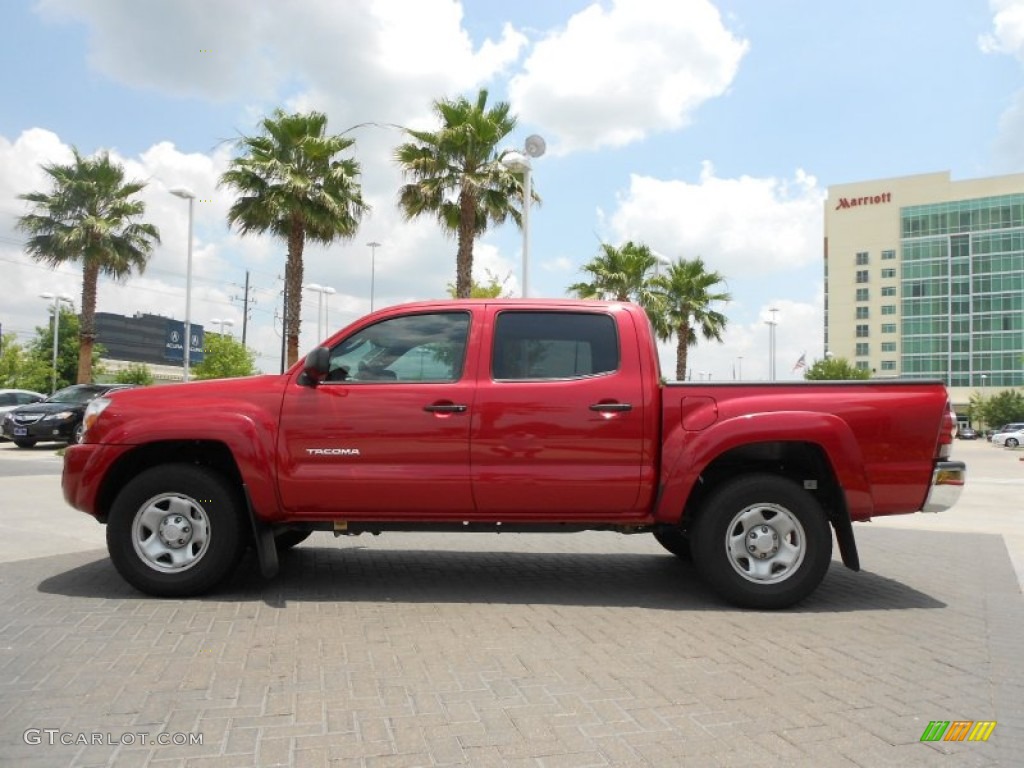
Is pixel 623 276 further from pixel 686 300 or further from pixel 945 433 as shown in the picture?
pixel 945 433

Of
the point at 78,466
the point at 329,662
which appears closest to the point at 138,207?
the point at 78,466

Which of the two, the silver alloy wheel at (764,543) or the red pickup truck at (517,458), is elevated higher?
the red pickup truck at (517,458)

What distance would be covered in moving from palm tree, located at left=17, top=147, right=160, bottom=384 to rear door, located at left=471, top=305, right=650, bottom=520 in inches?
1033

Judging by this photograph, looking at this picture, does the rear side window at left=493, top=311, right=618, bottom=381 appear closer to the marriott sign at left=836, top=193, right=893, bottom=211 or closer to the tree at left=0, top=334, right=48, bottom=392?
the tree at left=0, top=334, right=48, bottom=392

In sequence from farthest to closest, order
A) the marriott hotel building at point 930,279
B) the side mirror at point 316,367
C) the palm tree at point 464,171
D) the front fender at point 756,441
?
the marriott hotel building at point 930,279
the palm tree at point 464,171
the side mirror at point 316,367
the front fender at point 756,441

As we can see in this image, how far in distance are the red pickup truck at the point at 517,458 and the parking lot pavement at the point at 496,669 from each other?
440mm

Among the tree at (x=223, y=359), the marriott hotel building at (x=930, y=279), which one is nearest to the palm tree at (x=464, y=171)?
the tree at (x=223, y=359)

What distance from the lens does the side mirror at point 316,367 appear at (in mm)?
5164

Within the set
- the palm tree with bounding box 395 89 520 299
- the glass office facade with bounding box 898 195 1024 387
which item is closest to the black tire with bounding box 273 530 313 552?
the palm tree with bounding box 395 89 520 299

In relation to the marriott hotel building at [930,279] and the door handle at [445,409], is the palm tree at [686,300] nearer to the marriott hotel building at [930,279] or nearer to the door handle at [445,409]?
the door handle at [445,409]

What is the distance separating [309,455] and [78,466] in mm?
1524

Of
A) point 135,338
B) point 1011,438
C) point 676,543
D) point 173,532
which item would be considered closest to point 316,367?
point 173,532

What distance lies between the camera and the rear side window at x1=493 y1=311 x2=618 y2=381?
17.2ft

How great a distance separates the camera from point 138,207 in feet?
93.2
